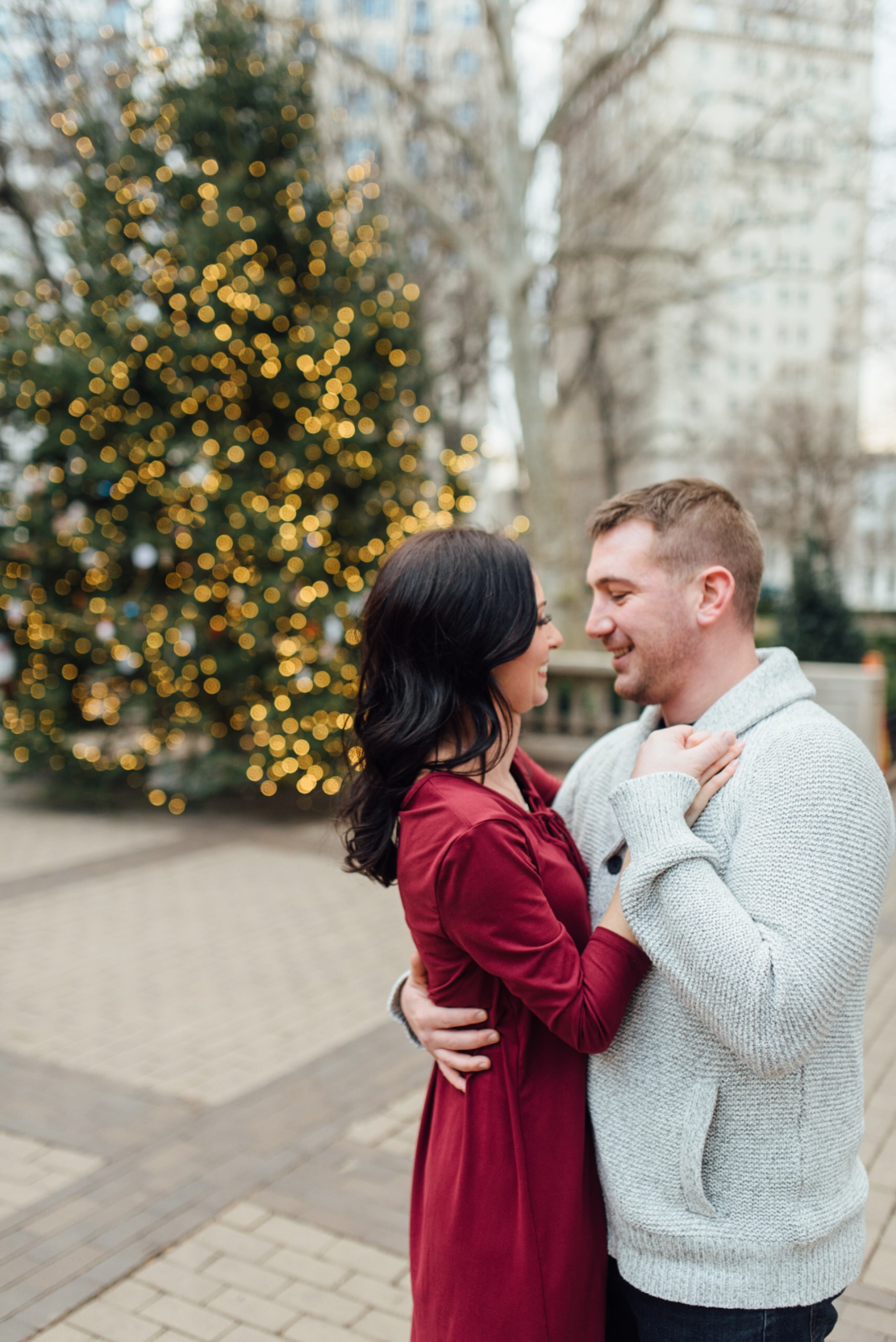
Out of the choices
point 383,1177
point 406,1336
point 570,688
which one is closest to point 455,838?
point 406,1336

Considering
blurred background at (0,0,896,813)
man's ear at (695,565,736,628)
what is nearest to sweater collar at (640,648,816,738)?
man's ear at (695,565,736,628)

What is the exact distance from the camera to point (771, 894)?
4.93 feet

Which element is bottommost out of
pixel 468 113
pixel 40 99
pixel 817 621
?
pixel 817 621

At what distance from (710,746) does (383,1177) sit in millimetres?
2851

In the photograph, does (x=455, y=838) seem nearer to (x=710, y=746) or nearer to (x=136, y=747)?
(x=710, y=746)

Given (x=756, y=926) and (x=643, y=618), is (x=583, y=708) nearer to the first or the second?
(x=643, y=618)

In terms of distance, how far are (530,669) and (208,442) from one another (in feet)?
26.9

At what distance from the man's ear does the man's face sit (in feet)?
0.05

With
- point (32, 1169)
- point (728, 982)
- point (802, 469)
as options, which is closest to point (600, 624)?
point (728, 982)

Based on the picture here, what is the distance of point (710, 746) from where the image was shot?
165 centimetres

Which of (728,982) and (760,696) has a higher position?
(760,696)

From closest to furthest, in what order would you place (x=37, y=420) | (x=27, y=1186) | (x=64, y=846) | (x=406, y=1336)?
(x=406, y=1336)
(x=27, y=1186)
(x=64, y=846)
(x=37, y=420)

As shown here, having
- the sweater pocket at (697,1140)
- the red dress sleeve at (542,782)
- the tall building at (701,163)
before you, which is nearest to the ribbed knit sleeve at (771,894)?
the sweater pocket at (697,1140)

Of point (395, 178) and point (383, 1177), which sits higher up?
point (395, 178)
